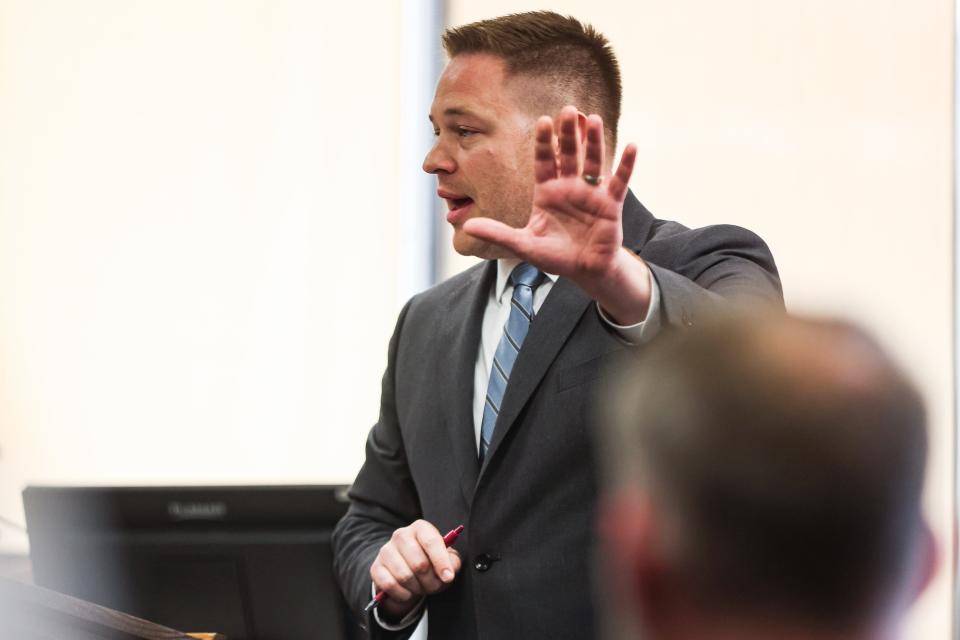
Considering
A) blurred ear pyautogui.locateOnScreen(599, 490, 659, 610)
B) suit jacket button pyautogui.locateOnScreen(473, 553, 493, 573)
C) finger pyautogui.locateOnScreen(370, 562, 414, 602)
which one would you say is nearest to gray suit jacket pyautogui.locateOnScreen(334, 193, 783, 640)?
suit jacket button pyautogui.locateOnScreen(473, 553, 493, 573)

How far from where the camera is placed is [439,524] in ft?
6.22

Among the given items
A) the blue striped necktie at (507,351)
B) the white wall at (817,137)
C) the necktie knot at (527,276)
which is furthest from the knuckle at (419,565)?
the white wall at (817,137)

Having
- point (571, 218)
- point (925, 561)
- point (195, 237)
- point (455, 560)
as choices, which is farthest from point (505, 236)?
point (195, 237)

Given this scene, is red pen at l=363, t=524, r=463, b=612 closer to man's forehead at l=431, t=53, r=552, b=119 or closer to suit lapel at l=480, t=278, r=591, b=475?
suit lapel at l=480, t=278, r=591, b=475

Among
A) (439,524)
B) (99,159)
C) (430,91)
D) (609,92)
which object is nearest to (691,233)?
(609,92)

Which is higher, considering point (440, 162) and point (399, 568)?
point (440, 162)

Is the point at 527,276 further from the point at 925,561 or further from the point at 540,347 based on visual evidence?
the point at 925,561

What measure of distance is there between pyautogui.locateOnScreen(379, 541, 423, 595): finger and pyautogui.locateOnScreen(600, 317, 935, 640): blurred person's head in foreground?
1104 mm

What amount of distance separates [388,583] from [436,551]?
0.10m

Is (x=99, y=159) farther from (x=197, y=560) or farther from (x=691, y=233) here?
(x=691, y=233)

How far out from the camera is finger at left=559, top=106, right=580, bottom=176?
4.11ft

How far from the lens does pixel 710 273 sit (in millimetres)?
1695

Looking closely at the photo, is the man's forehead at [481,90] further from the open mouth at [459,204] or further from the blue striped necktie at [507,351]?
the blue striped necktie at [507,351]

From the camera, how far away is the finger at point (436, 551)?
165 centimetres
